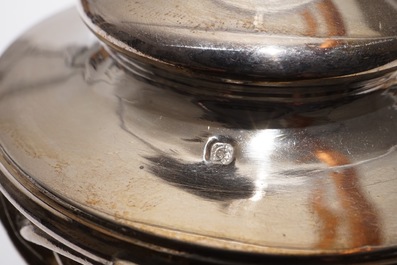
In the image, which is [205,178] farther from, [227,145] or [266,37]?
[266,37]

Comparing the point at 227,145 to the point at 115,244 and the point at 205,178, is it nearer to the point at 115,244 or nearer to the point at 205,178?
the point at 205,178

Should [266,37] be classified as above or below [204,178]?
above

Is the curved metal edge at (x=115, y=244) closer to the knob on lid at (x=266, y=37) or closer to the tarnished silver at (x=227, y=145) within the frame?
the tarnished silver at (x=227, y=145)

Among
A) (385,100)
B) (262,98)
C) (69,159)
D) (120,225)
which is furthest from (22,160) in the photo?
(385,100)

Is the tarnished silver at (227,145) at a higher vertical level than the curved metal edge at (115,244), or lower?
higher

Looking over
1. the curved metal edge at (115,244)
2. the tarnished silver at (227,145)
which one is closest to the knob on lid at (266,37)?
the tarnished silver at (227,145)

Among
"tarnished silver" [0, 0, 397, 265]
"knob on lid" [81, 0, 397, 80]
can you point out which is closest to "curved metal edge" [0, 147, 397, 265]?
"tarnished silver" [0, 0, 397, 265]

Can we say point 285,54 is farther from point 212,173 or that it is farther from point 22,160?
point 22,160

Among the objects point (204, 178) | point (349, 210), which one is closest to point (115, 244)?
point (204, 178)
